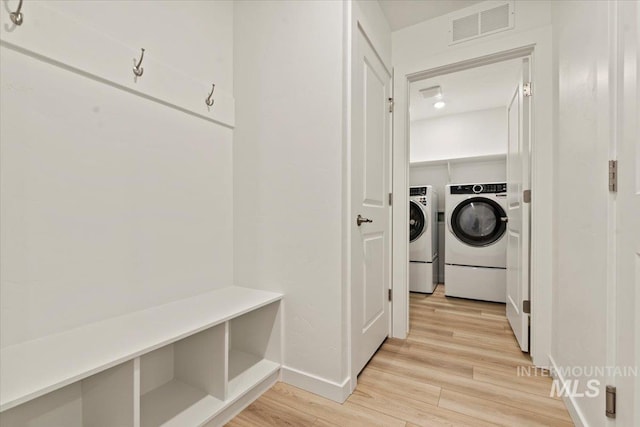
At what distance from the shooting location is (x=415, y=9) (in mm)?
2020

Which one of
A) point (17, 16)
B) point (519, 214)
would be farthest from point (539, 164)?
point (17, 16)

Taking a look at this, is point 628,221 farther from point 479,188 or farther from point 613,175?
point 479,188

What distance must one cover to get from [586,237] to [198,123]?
1906mm

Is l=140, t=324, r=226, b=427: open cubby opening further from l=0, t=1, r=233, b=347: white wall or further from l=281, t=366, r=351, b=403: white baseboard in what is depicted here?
l=281, t=366, r=351, b=403: white baseboard

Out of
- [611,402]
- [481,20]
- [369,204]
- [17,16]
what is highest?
[481,20]

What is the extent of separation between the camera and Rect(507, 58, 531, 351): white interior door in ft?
6.10

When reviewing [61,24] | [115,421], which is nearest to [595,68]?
[61,24]

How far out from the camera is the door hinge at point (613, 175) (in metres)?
0.97

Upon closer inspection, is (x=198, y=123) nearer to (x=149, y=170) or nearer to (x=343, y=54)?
(x=149, y=170)

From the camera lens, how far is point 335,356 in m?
1.41

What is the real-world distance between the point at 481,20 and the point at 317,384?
2.51 m

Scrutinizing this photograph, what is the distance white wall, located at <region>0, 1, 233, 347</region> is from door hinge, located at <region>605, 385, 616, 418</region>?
1746 millimetres

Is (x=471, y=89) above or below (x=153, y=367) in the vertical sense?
above

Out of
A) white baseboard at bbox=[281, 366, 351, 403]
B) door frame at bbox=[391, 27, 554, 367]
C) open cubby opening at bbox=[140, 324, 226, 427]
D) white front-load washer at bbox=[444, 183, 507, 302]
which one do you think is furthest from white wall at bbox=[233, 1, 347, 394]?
white front-load washer at bbox=[444, 183, 507, 302]
